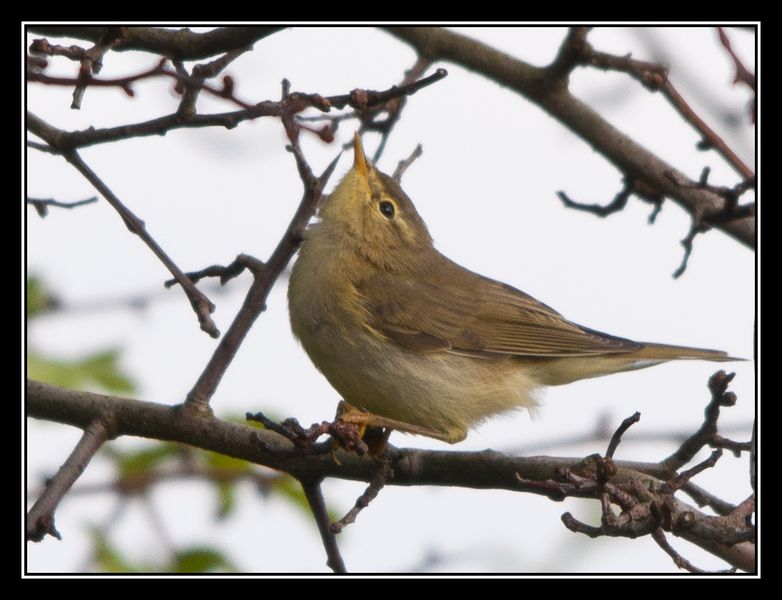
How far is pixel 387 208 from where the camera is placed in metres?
6.17

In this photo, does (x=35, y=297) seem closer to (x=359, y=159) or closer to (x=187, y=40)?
(x=359, y=159)

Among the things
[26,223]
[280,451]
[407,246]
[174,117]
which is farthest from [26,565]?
[407,246]

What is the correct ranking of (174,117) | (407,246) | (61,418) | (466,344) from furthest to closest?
(407,246), (466,344), (61,418), (174,117)

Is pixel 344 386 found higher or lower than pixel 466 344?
lower

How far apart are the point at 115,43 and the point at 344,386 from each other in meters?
2.16

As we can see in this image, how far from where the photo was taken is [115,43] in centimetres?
371

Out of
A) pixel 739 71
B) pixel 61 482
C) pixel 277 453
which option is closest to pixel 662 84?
pixel 739 71

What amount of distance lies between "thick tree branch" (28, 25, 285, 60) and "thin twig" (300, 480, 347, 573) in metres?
1.76

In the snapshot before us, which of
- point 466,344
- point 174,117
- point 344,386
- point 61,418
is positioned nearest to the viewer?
point 174,117

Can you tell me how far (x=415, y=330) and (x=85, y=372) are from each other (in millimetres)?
1743

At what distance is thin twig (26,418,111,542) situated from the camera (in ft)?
11.4

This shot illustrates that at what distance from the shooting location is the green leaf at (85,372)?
5.11 m

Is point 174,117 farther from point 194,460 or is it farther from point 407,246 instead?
point 407,246

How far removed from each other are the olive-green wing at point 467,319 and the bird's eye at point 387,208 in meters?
0.39
